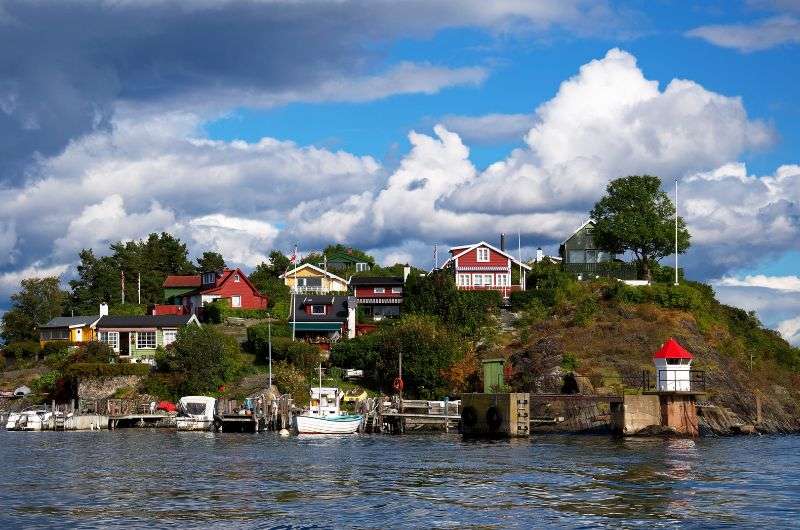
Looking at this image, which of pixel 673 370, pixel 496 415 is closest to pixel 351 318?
pixel 496 415

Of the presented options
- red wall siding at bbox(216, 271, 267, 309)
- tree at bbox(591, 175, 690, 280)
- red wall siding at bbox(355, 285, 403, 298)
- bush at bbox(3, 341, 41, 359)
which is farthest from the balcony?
bush at bbox(3, 341, 41, 359)

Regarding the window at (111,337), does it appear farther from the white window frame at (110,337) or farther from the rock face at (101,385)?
the rock face at (101,385)

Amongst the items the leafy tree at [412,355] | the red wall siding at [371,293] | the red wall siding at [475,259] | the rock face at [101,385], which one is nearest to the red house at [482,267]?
the red wall siding at [475,259]

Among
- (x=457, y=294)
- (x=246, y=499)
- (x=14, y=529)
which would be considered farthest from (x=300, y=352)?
(x=14, y=529)

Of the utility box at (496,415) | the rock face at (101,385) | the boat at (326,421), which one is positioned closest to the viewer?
the utility box at (496,415)

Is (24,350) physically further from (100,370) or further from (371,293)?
(371,293)

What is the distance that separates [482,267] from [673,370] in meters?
48.1

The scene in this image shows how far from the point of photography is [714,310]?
106750mm

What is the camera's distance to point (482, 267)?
121 metres

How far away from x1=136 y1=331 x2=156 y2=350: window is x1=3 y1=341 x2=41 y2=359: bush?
52.2 feet

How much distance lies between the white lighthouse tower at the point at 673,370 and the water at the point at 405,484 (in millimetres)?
4251

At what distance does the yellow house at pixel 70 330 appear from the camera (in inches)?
4786

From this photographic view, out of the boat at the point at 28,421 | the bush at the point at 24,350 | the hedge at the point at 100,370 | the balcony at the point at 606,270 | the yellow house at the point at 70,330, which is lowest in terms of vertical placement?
the boat at the point at 28,421

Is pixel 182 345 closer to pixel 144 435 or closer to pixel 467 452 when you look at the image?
pixel 144 435
